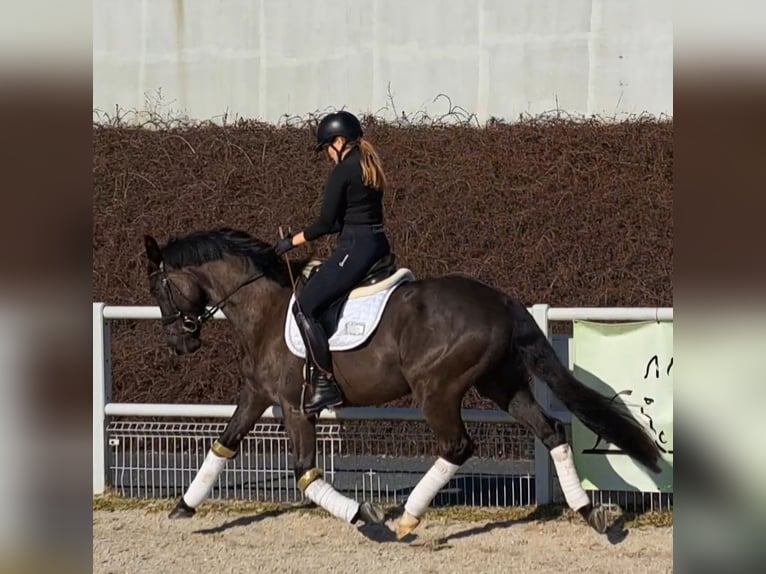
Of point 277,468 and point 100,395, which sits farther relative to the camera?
point 277,468

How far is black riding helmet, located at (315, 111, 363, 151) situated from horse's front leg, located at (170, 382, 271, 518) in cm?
167

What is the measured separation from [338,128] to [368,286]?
98 centimetres

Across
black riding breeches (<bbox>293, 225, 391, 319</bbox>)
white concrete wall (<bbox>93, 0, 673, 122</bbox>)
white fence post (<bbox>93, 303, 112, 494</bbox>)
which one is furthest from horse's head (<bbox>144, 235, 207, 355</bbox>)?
white concrete wall (<bbox>93, 0, 673, 122</bbox>)

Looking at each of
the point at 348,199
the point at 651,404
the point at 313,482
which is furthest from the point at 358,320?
the point at 651,404

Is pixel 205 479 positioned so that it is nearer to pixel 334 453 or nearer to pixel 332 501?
pixel 332 501

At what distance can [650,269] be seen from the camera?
949 cm

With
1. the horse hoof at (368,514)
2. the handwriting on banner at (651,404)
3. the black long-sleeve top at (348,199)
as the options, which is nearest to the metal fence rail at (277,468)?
the handwriting on banner at (651,404)

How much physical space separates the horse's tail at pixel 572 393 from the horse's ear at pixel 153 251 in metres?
2.34

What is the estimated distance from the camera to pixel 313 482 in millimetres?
6473

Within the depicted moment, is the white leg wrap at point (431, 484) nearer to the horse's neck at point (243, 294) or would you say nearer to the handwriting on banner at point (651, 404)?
the handwriting on banner at point (651, 404)

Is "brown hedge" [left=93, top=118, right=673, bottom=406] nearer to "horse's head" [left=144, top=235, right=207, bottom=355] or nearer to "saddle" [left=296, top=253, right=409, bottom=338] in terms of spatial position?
"horse's head" [left=144, top=235, right=207, bottom=355]

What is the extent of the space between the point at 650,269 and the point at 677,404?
7.70 meters

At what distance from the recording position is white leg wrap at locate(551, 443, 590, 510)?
6.43m

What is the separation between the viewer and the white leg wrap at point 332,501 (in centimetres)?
634
